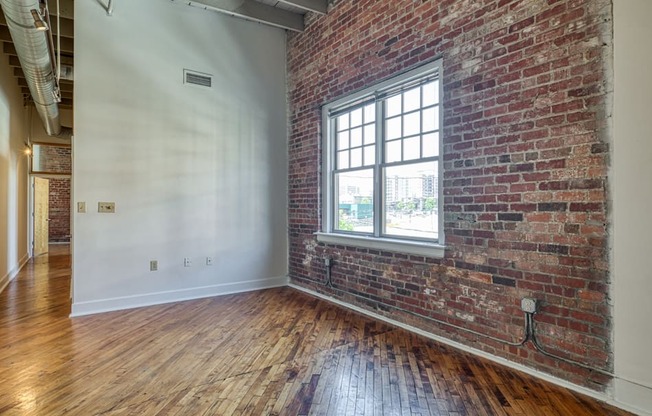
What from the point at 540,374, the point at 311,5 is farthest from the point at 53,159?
the point at 540,374

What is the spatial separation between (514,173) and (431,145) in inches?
35.3

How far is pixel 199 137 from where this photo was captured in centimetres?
480

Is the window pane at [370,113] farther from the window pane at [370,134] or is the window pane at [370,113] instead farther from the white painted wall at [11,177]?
the white painted wall at [11,177]

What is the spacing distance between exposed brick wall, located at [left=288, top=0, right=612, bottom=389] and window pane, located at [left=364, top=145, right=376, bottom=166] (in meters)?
0.76

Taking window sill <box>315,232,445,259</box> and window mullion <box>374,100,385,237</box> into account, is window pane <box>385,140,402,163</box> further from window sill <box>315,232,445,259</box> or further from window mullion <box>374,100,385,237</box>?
window sill <box>315,232,445,259</box>

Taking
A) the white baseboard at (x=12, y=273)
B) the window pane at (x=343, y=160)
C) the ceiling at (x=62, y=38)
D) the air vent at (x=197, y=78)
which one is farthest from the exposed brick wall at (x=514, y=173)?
the white baseboard at (x=12, y=273)

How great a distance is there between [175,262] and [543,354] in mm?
4032

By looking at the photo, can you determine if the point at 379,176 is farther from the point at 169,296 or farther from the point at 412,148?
the point at 169,296

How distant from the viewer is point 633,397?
83.0 inches

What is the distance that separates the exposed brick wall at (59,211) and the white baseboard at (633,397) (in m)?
14.1

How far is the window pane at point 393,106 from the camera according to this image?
12.5 feet

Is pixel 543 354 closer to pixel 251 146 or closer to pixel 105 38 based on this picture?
pixel 251 146

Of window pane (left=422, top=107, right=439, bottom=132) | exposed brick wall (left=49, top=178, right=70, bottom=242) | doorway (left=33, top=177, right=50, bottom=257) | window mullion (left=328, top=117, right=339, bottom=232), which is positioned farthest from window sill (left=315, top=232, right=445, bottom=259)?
exposed brick wall (left=49, top=178, right=70, bottom=242)

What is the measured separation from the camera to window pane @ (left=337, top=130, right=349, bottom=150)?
4579 millimetres
